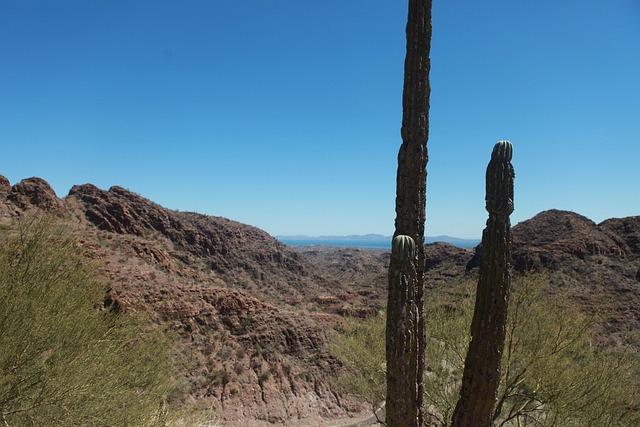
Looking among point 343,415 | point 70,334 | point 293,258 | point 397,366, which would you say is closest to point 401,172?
point 397,366

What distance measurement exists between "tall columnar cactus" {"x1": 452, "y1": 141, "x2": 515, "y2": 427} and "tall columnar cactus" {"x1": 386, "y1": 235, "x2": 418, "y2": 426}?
1.02 metres

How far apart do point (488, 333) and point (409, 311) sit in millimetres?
1274

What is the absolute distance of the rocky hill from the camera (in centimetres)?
2184

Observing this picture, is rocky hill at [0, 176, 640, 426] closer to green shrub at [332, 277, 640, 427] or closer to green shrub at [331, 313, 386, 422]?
green shrub at [332, 277, 640, 427]

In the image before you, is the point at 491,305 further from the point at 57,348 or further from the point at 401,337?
the point at 57,348

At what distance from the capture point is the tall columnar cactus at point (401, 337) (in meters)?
6.50

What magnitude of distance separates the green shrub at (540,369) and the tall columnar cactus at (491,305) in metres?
6.21

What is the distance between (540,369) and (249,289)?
28761 millimetres

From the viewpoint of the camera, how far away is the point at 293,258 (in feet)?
176

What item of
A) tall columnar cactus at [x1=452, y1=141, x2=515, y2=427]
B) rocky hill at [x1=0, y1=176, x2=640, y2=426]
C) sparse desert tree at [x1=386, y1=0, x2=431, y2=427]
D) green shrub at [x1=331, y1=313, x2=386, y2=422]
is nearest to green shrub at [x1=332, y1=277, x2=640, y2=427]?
green shrub at [x1=331, y1=313, x2=386, y2=422]

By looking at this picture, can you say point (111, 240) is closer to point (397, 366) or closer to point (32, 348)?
point (32, 348)

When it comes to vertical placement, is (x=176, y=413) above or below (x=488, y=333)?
below

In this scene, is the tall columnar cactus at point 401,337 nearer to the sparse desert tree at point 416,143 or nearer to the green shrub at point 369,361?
the sparse desert tree at point 416,143

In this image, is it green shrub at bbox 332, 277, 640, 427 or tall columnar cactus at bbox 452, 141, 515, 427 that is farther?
green shrub at bbox 332, 277, 640, 427
